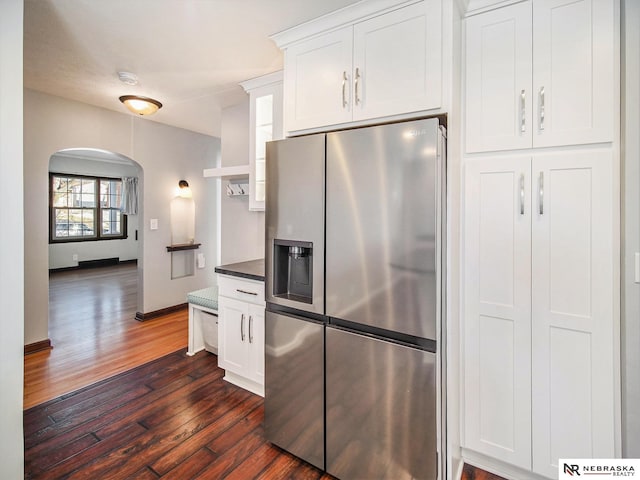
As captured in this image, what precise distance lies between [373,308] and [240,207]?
2397mm

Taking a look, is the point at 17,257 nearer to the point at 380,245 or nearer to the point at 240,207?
the point at 380,245

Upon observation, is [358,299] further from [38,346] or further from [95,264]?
[95,264]

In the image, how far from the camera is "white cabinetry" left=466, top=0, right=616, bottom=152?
142 cm

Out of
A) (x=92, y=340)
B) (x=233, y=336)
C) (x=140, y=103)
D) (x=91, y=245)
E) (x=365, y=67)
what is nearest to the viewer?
(x=365, y=67)

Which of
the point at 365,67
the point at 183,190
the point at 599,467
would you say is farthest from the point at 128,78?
the point at 599,467

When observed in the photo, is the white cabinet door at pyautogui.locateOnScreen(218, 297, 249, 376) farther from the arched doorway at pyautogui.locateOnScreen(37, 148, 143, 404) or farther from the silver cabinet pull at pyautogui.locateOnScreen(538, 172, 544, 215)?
the silver cabinet pull at pyautogui.locateOnScreen(538, 172, 544, 215)

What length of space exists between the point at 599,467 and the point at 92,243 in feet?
30.9

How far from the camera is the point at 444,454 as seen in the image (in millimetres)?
1460

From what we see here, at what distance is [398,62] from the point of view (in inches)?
62.9

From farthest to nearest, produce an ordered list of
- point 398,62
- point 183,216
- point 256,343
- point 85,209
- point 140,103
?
1. point 85,209
2. point 183,216
3. point 140,103
4. point 256,343
5. point 398,62

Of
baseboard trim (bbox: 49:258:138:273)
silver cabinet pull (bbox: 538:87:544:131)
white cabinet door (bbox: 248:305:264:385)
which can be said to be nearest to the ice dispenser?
white cabinet door (bbox: 248:305:264:385)

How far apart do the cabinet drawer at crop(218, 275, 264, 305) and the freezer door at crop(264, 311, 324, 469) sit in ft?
1.53

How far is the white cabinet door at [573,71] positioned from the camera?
55.4 inches

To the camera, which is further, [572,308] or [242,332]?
[242,332]
